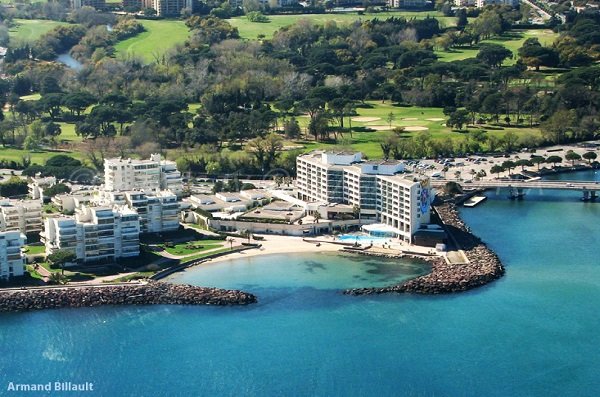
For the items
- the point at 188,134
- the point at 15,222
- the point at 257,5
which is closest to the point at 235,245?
the point at 15,222

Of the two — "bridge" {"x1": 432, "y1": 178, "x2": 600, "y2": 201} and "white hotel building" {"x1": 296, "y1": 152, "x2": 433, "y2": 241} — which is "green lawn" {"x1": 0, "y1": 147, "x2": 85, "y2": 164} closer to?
"white hotel building" {"x1": 296, "y1": 152, "x2": 433, "y2": 241}

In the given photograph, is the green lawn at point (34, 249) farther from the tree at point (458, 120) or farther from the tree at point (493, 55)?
the tree at point (493, 55)

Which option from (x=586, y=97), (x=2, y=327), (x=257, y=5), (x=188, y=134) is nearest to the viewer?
(x=2, y=327)

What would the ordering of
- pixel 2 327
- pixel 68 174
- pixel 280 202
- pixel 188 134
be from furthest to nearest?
pixel 188 134
pixel 68 174
pixel 280 202
pixel 2 327

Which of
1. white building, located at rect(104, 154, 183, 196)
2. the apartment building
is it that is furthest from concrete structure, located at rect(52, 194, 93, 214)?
the apartment building

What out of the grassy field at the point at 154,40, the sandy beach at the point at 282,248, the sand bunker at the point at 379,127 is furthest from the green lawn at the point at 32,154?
the grassy field at the point at 154,40

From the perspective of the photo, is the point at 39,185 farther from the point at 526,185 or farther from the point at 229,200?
the point at 526,185

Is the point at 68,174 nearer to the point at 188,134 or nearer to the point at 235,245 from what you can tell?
the point at 188,134
